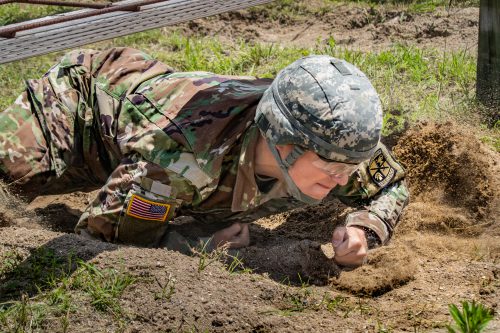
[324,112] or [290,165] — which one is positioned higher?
[324,112]

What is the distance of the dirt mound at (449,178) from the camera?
463 centimetres

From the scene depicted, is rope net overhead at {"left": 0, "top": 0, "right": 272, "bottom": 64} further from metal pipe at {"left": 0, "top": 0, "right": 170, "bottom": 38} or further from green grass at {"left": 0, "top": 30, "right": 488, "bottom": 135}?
green grass at {"left": 0, "top": 30, "right": 488, "bottom": 135}

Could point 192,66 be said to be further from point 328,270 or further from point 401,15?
point 328,270

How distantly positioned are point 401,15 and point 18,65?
123 inches

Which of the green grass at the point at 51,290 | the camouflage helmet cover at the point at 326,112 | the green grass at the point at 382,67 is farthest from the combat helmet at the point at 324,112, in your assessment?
the green grass at the point at 382,67

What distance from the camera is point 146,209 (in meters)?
3.87

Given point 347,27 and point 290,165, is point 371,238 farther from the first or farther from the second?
point 347,27

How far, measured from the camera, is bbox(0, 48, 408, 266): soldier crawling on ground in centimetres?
363

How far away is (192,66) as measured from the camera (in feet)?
21.3

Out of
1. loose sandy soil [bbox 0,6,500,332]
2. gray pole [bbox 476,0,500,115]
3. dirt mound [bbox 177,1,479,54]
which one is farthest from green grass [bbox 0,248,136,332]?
dirt mound [bbox 177,1,479,54]

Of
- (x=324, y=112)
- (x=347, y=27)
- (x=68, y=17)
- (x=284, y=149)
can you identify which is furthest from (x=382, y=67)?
(x=324, y=112)

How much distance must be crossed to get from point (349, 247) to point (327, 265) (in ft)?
0.42

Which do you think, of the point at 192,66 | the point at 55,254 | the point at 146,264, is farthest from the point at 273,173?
the point at 192,66

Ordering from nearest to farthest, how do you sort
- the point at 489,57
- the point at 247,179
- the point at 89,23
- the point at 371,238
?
the point at 247,179 → the point at 371,238 → the point at 89,23 → the point at 489,57
